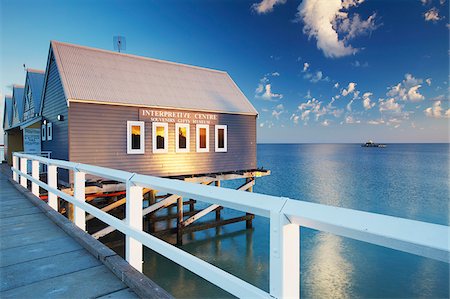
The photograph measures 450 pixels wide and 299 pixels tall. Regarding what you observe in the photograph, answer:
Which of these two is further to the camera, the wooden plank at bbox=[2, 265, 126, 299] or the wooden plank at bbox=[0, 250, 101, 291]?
the wooden plank at bbox=[0, 250, 101, 291]

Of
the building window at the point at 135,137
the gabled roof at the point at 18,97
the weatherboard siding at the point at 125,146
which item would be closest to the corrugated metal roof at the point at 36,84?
the gabled roof at the point at 18,97

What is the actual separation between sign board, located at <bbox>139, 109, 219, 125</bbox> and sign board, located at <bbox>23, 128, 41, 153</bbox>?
7.76 metres

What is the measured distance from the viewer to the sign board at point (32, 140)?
1716 cm

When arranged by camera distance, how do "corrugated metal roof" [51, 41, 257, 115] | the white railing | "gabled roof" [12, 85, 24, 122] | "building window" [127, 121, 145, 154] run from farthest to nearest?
"gabled roof" [12, 85, 24, 122] → "building window" [127, 121, 145, 154] → "corrugated metal roof" [51, 41, 257, 115] → the white railing

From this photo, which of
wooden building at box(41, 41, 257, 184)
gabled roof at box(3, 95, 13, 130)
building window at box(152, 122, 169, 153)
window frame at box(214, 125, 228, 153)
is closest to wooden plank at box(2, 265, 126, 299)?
wooden building at box(41, 41, 257, 184)

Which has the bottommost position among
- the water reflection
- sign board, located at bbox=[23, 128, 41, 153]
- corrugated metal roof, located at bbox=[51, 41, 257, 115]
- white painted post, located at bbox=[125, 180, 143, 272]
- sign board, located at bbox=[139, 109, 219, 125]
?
the water reflection

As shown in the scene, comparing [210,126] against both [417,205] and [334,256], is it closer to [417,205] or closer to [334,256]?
[334,256]

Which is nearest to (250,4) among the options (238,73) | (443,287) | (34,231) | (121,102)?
(238,73)

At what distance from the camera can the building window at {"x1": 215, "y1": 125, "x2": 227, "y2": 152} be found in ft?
50.7

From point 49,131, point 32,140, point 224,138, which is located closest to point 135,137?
point 224,138

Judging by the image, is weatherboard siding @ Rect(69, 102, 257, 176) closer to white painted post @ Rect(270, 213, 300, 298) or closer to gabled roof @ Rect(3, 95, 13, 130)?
white painted post @ Rect(270, 213, 300, 298)

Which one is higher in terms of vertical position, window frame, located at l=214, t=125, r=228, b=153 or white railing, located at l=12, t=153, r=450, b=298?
window frame, located at l=214, t=125, r=228, b=153

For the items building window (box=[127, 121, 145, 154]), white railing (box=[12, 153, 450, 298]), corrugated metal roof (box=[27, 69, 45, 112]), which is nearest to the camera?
white railing (box=[12, 153, 450, 298])

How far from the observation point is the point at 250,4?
29109 mm
